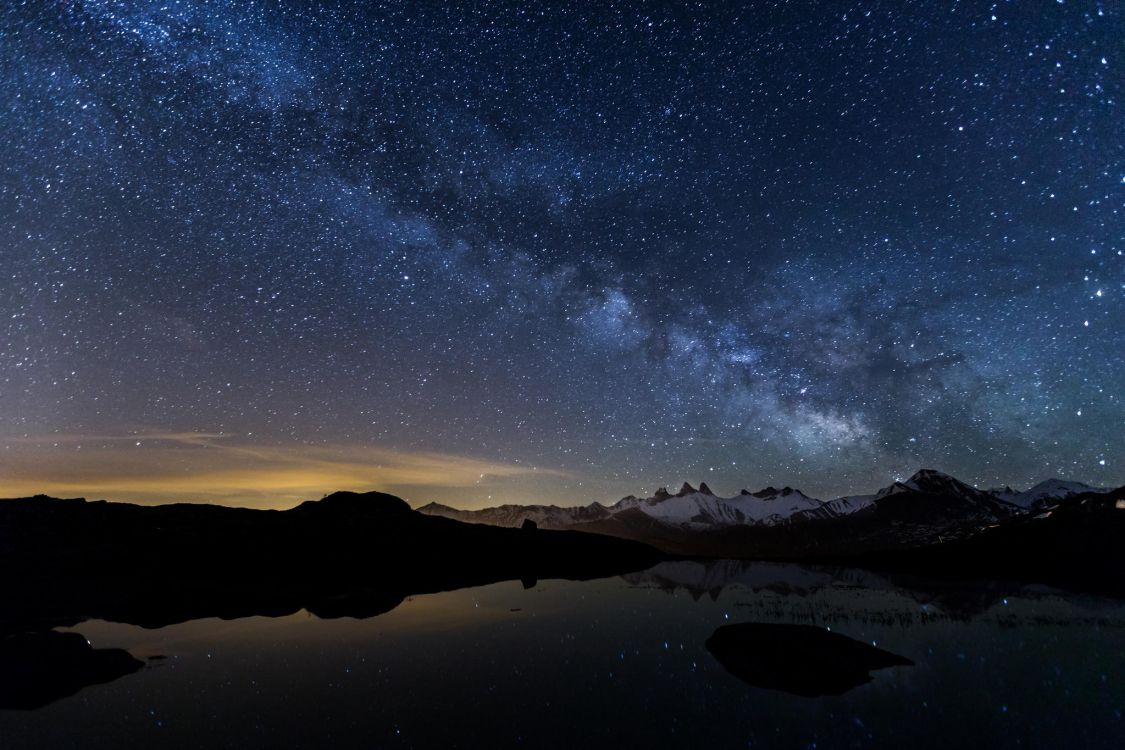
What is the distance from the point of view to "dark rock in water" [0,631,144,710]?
22.2 m

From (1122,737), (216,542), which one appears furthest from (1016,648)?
(216,542)

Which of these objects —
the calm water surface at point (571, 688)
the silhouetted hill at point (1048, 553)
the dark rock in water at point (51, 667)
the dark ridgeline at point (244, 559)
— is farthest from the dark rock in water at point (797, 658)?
the silhouetted hill at point (1048, 553)

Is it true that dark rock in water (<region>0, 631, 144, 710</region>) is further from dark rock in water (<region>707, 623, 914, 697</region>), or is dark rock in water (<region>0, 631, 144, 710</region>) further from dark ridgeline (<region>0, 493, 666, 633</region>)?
dark rock in water (<region>707, 623, 914, 697</region>)

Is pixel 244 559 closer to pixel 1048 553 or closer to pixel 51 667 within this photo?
pixel 51 667

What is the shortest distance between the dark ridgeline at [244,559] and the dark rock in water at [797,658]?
30951 millimetres

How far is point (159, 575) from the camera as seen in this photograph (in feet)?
203

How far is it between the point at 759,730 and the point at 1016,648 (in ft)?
76.8

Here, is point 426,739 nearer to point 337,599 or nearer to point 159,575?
point 337,599

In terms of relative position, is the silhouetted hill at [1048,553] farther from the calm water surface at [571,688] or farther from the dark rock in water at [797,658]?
the dark rock in water at [797,658]

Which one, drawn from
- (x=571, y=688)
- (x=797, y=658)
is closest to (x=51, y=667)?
(x=571, y=688)

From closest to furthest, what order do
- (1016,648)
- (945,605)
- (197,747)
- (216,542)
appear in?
(197,747) → (1016,648) → (945,605) → (216,542)

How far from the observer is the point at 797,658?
25.3m

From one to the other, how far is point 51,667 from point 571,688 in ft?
84.1

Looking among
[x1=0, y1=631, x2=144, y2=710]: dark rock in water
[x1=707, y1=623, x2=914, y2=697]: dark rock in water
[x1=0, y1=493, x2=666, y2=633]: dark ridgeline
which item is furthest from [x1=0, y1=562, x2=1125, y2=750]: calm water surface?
[x1=0, y1=493, x2=666, y2=633]: dark ridgeline
